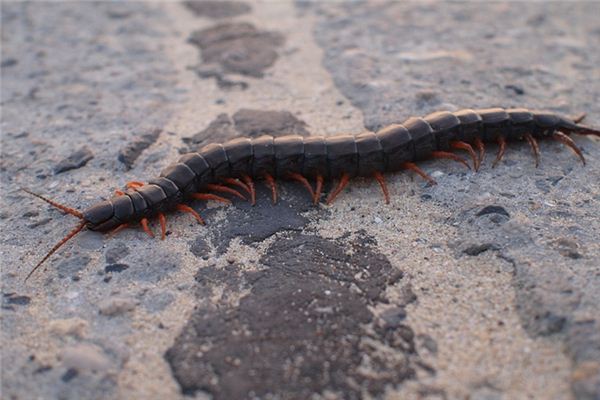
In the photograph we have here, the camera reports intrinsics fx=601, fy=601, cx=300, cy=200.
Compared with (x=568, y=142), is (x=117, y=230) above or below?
below

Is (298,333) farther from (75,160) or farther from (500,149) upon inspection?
(75,160)

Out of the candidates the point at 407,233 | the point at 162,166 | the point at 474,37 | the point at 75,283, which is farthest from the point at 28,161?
the point at 474,37

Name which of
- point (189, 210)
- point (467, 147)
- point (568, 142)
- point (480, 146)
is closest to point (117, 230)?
point (189, 210)

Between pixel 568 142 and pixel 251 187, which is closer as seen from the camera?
pixel 251 187

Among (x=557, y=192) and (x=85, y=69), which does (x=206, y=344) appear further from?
(x=85, y=69)

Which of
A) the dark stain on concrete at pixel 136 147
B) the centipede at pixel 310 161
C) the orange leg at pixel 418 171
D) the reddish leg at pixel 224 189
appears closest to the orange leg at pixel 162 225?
the centipede at pixel 310 161

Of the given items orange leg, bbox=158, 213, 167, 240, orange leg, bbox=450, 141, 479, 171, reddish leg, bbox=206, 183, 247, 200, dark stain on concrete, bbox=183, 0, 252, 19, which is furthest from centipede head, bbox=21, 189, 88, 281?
dark stain on concrete, bbox=183, 0, 252, 19
